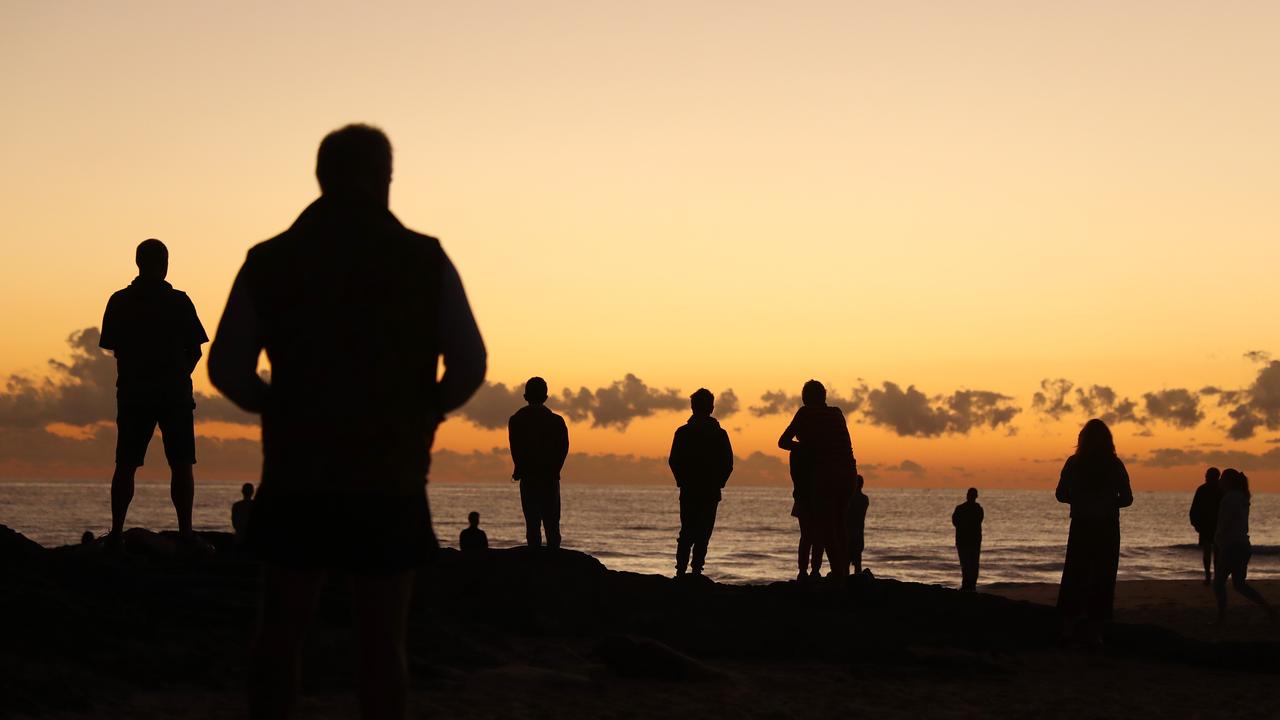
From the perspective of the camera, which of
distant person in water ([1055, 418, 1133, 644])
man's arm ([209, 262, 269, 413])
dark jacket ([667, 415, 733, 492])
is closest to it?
man's arm ([209, 262, 269, 413])

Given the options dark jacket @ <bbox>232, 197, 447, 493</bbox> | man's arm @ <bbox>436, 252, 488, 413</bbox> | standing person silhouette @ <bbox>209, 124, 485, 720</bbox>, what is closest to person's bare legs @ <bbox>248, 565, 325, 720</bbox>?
standing person silhouette @ <bbox>209, 124, 485, 720</bbox>

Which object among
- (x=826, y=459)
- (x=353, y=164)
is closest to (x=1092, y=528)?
(x=826, y=459)

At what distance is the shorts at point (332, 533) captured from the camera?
321 cm

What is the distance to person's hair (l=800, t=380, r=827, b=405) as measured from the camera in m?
11.4

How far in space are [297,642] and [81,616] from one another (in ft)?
15.7

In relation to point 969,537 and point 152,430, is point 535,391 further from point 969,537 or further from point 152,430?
point 969,537

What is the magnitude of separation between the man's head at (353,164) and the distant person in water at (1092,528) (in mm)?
8328

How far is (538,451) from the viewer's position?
1166 cm

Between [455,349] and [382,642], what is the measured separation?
0.82 m

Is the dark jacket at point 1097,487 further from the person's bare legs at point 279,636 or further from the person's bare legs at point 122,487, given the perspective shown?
the person's bare legs at point 279,636

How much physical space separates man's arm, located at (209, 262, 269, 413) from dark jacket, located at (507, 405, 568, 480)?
8.24 m

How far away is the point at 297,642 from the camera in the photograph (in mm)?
3344

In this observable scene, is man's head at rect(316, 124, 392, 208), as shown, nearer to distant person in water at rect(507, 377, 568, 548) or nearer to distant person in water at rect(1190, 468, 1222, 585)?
distant person in water at rect(507, 377, 568, 548)

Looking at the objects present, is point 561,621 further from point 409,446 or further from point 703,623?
point 409,446
